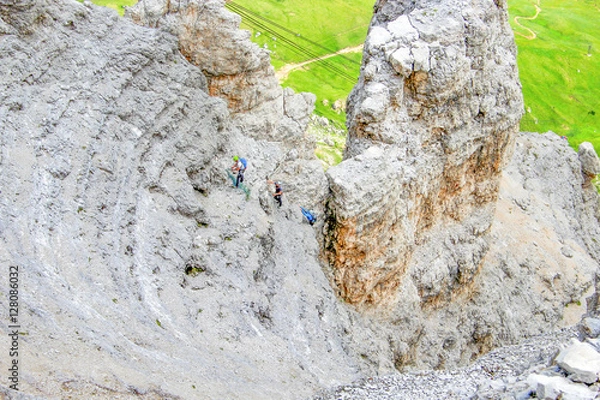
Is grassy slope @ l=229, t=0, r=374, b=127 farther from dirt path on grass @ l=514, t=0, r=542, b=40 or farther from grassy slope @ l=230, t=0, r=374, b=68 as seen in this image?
dirt path on grass @ l=514, t=0, r=542, b=40

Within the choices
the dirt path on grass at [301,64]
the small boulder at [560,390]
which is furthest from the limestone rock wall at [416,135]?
the dirt path on grass at [301,64]

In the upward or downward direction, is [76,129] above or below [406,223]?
above

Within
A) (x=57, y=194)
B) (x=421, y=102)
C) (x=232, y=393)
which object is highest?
(x=421, y=102)

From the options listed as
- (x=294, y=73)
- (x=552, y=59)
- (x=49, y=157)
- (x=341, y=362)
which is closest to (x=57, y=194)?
(x=49, y=157)

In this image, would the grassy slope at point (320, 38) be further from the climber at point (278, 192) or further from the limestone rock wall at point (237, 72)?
the climber at point (278, 192)

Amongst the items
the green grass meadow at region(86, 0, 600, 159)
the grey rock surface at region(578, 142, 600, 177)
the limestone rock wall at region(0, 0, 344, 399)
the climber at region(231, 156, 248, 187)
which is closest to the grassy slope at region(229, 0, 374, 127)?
the green grass meadow at region(86, 0, 600, 159)

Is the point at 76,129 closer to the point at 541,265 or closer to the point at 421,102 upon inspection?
the point at 421,102

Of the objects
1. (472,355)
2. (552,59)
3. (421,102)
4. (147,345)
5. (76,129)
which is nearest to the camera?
(147,345)
